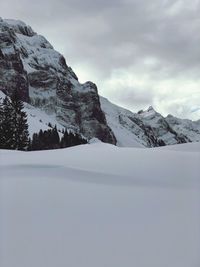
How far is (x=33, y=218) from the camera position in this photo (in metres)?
5.64

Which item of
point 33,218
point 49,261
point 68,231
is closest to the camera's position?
point 49,261

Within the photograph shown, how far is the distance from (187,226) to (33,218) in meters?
1.87

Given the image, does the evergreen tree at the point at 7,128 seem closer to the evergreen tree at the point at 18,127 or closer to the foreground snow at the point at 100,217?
the evergreen tree at the point at 18,127

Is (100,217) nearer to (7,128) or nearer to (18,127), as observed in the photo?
(7,128)

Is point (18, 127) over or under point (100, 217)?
over

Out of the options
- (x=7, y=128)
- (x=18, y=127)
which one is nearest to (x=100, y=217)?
(x=7, y=128)

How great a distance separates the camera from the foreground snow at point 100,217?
456cm

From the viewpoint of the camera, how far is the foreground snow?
15.0 feet

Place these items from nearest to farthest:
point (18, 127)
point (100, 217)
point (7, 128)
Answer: point (100, 217)
point (7, 128)
point (18, 127)

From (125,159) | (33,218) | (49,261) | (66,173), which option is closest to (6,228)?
(33,218)

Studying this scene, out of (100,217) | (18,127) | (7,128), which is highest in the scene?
(18,127)

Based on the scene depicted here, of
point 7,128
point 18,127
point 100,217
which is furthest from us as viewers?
point 18,127

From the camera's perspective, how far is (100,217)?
569 centimetres

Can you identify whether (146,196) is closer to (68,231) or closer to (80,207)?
(80,207)
